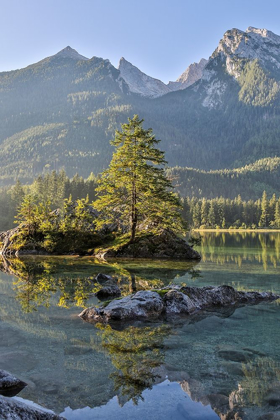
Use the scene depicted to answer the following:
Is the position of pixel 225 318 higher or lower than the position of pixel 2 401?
lower

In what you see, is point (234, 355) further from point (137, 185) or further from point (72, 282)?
point (137, 185)

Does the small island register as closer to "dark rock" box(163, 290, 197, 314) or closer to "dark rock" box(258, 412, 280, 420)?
"dark rock" box(163, 290, 197, 314)

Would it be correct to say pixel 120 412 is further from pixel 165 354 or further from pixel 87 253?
pixel 87 253

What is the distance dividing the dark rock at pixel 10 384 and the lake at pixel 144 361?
0.17 m

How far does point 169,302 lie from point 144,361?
5286 millimetres

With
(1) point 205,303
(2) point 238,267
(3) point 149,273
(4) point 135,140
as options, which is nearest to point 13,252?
(4) point 135,140

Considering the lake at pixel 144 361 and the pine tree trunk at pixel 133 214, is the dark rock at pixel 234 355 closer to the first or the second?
the lake at pixel 144 361

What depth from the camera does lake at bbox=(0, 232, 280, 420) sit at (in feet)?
20.6

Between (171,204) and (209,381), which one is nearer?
(209,381)

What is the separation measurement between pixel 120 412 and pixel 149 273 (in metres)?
16.7

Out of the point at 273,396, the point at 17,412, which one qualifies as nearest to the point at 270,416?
the point at 273,396

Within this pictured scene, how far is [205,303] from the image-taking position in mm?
14156

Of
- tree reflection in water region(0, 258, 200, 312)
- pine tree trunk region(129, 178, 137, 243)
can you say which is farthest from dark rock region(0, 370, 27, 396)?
pine tree trunk region(129, 178, 137, 243)

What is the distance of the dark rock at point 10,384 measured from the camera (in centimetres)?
662
